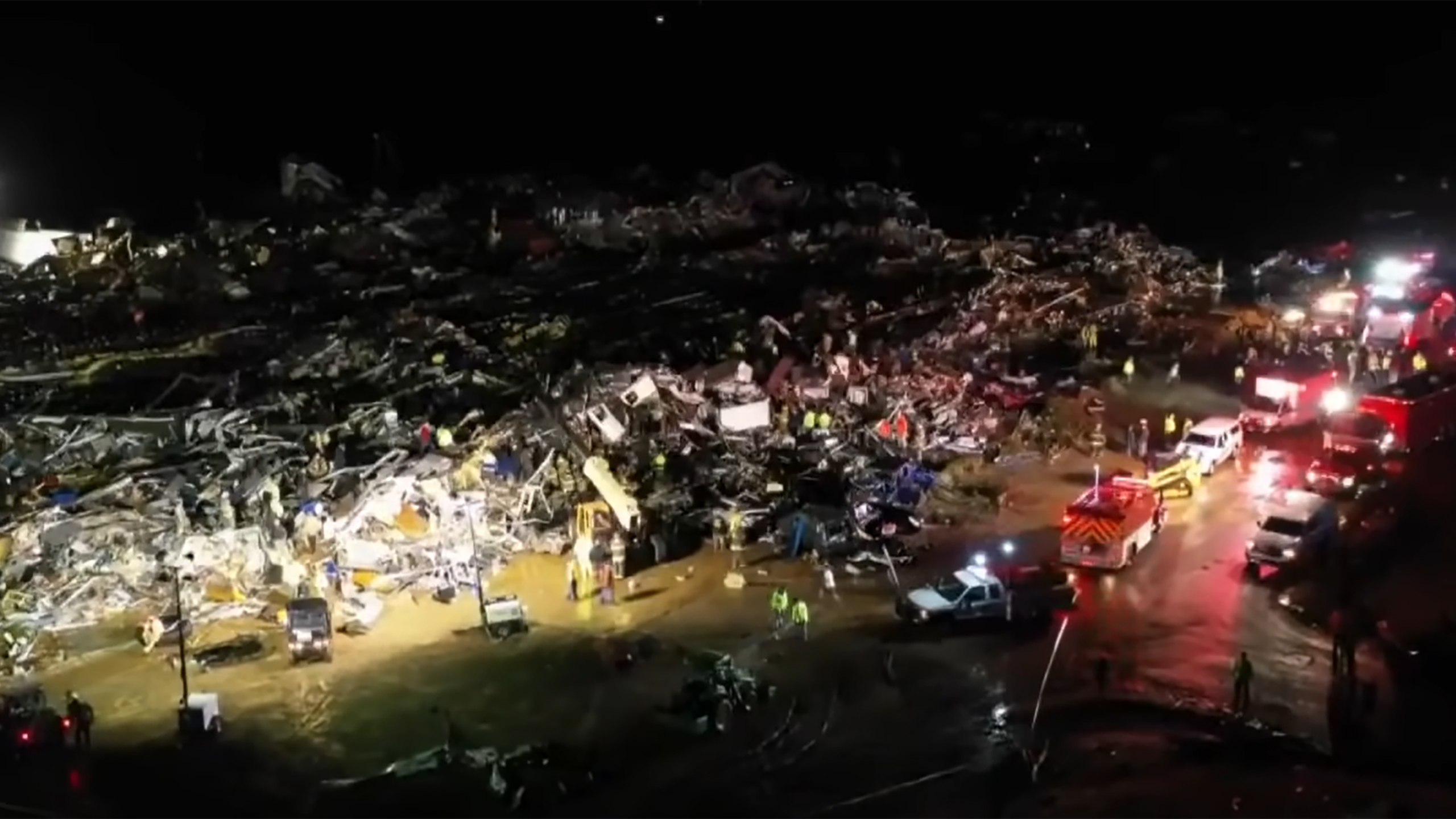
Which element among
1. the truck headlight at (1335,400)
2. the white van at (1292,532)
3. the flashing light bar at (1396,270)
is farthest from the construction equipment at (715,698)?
the flashing light bar at (1396,270)

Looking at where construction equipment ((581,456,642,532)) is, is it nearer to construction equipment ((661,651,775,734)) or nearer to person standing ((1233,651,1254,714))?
construction equipment ((661,651,775,734))

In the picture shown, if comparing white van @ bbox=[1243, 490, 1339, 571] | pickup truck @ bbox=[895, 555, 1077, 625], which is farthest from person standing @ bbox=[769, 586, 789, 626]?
white van @ bbox=[1243, 490, 1339, 571]

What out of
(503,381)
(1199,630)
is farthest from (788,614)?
(503,381)

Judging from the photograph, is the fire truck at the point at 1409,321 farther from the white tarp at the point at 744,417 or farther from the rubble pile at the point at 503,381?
the white tarp at the point at 744,417

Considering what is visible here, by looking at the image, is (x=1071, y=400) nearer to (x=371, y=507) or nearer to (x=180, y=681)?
(x=371, y=507)

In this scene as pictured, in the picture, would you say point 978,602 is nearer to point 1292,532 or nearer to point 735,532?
point 735,532

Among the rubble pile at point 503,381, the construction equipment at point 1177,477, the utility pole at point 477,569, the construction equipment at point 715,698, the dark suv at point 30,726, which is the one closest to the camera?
the construction equipment at point 715,698
